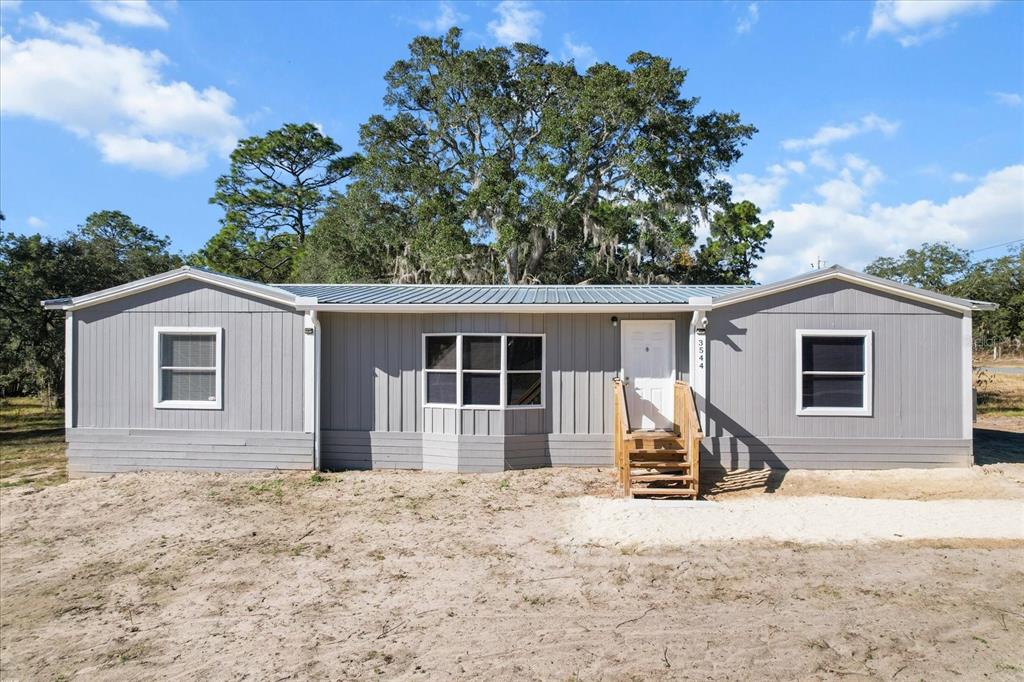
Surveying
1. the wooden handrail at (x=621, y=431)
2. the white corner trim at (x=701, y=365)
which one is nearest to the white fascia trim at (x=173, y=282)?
the wooden handrail at (x=621, y=431)

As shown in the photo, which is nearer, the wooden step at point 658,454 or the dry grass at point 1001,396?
the wooden step at point 658,454

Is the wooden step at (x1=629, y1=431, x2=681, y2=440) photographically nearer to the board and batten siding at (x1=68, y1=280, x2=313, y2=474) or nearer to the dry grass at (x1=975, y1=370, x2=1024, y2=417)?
the board and batten siding at (x1=68, y1=280, x2=313, y2=474)

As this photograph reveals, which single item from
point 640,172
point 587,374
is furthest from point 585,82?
point 587,374

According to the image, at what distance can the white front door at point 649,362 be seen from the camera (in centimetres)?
929

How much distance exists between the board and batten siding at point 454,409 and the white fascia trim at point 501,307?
10.3 inches

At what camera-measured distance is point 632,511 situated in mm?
6945

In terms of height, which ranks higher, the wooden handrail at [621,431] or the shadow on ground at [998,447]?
the wooden handrail at [621,431]

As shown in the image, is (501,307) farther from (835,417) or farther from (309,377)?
(835,417)

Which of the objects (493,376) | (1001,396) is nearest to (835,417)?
(493,376)

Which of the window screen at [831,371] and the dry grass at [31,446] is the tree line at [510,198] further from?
the window screen at [831,371]

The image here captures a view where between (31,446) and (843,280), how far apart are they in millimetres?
16243

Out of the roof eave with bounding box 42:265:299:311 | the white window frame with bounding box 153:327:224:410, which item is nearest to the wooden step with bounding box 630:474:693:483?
the roof eave with bounding box 42:265:299:311

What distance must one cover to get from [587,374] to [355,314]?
12.7 feet

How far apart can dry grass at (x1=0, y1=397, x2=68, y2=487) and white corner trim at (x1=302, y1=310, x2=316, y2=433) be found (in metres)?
4.17
